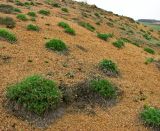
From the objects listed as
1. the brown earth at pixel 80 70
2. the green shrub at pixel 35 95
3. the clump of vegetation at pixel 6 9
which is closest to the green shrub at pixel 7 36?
the brown earth at pixel 80 70

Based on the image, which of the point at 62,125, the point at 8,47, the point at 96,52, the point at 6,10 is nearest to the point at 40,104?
the point at 62,125

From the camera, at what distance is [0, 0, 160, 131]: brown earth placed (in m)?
12.5

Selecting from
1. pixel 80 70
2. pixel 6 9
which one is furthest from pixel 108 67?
pixel 6 9

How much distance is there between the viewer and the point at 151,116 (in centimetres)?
1317

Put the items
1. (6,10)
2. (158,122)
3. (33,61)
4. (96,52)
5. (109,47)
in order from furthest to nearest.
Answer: (6,10) < (109,47) < (96,52) < (33,61) < (158,122)

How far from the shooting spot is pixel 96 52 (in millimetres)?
19422

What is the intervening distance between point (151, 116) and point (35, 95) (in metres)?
3.88

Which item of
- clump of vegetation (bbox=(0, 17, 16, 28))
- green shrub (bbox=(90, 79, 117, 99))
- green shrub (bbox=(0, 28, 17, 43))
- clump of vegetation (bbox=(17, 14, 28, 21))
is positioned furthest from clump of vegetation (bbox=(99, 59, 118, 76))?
clump of vegetation (bbox=(17, 14, 28, 21))

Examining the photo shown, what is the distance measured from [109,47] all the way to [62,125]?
32.8 ft

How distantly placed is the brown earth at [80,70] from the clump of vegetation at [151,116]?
0.21 m

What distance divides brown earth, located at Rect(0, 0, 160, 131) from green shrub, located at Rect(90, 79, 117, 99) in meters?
0.46

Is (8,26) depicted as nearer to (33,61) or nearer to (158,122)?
(33,61)

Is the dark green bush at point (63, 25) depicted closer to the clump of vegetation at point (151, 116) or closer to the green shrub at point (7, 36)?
the green shrub at point (7, 36)

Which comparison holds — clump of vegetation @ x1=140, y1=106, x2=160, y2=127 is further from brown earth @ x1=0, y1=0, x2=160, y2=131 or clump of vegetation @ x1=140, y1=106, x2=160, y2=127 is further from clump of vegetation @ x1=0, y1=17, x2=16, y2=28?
clump of vegetation @ x1=0, y1=17, x2=16, y2=28
